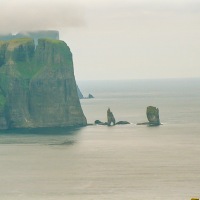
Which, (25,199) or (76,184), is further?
(76,184)

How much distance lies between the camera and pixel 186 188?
623 feet

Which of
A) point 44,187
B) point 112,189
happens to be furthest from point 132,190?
point 44,187

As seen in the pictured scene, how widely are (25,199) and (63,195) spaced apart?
752 centimetres

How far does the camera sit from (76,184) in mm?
197875

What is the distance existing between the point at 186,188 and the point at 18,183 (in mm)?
33822

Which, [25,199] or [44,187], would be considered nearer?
[25,199]

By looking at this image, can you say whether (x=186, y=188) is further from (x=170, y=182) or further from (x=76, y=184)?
(x=76, y=184)

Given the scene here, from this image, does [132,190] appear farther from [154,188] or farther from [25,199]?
[25,199]

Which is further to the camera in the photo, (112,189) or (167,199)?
(112,189)

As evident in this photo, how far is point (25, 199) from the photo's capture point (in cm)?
18012

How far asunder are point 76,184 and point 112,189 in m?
10.1

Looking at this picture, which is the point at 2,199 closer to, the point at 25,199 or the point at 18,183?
the point at 25,199

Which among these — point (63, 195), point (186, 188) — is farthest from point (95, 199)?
point (186, 188)

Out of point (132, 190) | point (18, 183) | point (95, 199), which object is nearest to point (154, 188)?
point (132, 190)
